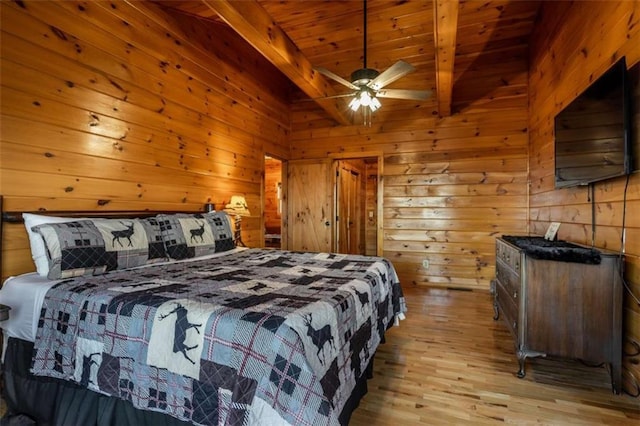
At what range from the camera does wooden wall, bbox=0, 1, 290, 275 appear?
80.8 inches

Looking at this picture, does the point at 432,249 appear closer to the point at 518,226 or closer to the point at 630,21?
the point at 518,226

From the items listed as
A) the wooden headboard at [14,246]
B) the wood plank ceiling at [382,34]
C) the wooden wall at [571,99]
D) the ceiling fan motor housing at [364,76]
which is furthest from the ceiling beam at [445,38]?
the wooden headboard at [14,246]

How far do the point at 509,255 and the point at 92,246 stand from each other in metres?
3.08

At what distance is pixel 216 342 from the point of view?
119cm

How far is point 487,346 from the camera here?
102 inches

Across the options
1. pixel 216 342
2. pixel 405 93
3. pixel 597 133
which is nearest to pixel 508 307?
pixel 597 133

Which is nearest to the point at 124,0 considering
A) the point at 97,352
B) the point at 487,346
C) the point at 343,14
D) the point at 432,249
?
the point at 343,14

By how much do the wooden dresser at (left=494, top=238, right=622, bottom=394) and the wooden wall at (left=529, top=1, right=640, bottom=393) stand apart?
0.28 feet

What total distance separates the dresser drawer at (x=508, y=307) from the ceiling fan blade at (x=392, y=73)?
6.55ft

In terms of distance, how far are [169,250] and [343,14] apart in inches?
119

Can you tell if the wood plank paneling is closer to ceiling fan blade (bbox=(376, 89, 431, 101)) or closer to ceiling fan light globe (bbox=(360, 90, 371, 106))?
ceiling fan blade (bbox=(376, 89, 431, 101))

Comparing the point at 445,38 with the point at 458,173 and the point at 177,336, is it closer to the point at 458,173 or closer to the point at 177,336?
the point at 458,173

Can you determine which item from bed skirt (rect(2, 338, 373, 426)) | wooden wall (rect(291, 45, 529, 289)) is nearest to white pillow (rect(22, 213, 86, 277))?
bed skirt (rect(2, 338, 373, 426))

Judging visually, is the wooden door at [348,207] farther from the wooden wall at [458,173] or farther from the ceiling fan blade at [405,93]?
the ceiling fan blade at [405,93]
